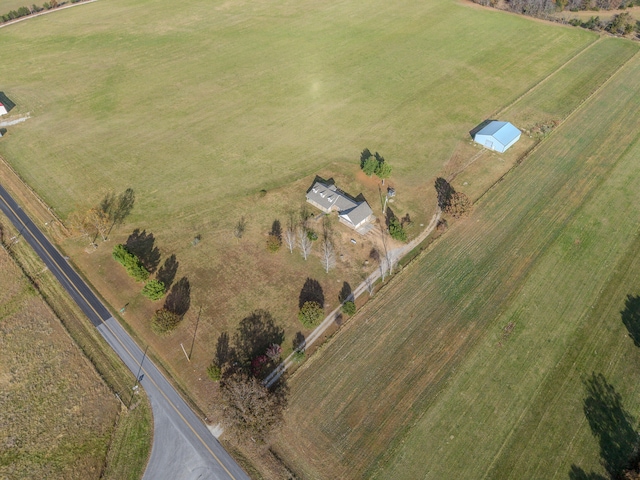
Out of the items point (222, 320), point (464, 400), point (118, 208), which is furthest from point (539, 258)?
point (118, 208)

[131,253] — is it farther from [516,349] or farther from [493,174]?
[493,174]

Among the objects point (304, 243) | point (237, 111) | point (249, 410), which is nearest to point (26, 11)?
point (237, 111)

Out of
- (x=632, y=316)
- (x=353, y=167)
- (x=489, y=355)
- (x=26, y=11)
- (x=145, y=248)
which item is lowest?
(x=632, y=316)

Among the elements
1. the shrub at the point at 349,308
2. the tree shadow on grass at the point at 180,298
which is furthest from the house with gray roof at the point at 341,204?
the tree shadow on grass at the point at 180,298

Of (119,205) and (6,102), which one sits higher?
(6,102)

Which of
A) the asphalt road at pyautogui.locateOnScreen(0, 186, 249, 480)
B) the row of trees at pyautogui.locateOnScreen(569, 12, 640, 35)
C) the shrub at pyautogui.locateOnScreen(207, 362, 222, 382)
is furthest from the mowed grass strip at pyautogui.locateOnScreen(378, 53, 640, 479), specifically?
the row of trees at pyautogui.locateOnScreen(569, 12, 640, 35)

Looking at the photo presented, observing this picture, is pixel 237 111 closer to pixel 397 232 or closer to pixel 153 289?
pixel 397 232

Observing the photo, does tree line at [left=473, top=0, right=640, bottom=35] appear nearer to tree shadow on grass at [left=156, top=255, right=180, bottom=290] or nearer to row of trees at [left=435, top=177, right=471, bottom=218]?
row of trees at [left=435, top=177, right=471, bottom=218]
